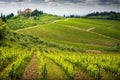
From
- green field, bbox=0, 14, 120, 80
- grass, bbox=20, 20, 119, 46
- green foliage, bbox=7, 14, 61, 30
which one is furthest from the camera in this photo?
green foliage, bbox=7, 14, 61, 30

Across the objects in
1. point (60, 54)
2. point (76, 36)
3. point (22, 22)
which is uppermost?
point (22, 22)

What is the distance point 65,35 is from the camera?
79.1 metres

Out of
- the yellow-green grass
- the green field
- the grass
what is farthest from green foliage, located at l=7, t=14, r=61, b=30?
the grass

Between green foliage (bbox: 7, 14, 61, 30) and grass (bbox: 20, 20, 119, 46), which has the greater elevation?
green foliage (bbox: 7, 14, 61, 30)

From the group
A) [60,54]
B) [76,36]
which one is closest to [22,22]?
[76,36]

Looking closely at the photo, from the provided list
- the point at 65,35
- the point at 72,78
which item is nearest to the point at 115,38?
the point at 65,35

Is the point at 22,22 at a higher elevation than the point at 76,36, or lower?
higher

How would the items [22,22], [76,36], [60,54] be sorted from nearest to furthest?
[60,54]
[76,36]
[22,22]

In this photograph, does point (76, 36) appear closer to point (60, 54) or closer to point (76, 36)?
point (76, 36)

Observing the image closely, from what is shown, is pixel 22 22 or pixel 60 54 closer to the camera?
pixel 60 54

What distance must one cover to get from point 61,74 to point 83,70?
12.0ft

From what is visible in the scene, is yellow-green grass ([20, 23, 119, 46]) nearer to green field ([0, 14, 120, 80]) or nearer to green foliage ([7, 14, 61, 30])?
green field ([0, 14, 120, 80])

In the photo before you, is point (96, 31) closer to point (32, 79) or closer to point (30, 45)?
point (30, 45)

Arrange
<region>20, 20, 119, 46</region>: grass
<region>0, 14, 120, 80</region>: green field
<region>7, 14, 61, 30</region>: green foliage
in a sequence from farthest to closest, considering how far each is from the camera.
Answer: <region>7, 14, 61, 30</region>: green foliage
<region>20, 20, 119, 46</region>: grass
<region>0, 14, 120, 80</region>: green field
